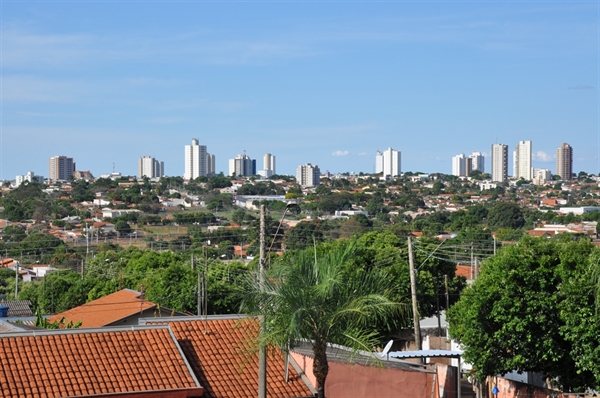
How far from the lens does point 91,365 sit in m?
17.9

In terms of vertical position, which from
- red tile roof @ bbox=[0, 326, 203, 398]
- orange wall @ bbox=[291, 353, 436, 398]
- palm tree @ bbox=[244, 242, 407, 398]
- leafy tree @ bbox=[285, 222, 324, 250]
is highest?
palm tree @ bbox=[244, 242, 407, 398]

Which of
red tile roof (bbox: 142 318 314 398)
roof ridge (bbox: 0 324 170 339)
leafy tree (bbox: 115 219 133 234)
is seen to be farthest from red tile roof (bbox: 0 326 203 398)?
leafy tree (bbox: 115 219 133 234)

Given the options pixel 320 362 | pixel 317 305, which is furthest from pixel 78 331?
pixel 317 305

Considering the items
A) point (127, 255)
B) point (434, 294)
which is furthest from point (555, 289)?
point (127, 255)

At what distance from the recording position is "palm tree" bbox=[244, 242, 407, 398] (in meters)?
15.6

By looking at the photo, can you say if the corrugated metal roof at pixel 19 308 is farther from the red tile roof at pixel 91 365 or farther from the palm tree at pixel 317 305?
the palm tree at pixel 317 305

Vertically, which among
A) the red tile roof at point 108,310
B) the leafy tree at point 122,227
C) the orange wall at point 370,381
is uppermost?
the orange wall at point 370,381

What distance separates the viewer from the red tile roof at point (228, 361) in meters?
18.5

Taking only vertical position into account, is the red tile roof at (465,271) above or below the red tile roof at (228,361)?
below

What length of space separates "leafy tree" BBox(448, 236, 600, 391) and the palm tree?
847cm

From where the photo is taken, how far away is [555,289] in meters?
24.4

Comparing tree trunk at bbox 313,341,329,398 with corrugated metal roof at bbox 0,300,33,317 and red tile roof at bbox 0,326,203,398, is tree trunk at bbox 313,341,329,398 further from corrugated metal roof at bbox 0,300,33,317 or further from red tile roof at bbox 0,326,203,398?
corrugated metal roof at bbox 0,300,33,317

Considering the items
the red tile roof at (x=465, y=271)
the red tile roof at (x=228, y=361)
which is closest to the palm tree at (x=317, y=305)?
the red tile roof at (x=228, y=361)

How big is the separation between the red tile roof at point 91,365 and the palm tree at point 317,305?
298cm
